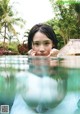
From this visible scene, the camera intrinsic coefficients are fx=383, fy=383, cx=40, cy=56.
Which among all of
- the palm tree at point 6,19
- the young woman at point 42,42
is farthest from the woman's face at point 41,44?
the palm tree at point 6,19

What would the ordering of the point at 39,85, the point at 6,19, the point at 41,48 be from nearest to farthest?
the point at 39,85 → the point at 41,48 → the point at 6,19

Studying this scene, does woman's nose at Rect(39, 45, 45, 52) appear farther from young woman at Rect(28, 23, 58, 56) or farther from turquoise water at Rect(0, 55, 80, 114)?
turquoise water at Rect(0, 55, 80, 114)

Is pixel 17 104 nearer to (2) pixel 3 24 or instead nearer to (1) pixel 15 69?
(1) pixel 15 69

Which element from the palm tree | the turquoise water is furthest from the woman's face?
the palm tree

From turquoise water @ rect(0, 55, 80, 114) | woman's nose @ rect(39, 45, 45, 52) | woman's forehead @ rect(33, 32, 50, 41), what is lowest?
turquoise water @ rect(0, 55, 80, 114)

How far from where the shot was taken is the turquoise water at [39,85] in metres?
0.82

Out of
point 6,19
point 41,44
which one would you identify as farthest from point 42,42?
point 6,19

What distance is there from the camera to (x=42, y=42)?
1.16 metres

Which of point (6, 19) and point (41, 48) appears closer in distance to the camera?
point (41, 48)

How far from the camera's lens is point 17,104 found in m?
0.84

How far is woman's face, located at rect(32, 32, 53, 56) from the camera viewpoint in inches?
45.0

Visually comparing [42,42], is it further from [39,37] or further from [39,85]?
[39,85]

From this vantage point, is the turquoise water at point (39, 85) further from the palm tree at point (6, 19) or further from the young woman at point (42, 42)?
the palm tree at point (6, 19)

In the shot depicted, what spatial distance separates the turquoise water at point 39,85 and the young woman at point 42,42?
0.29 m
